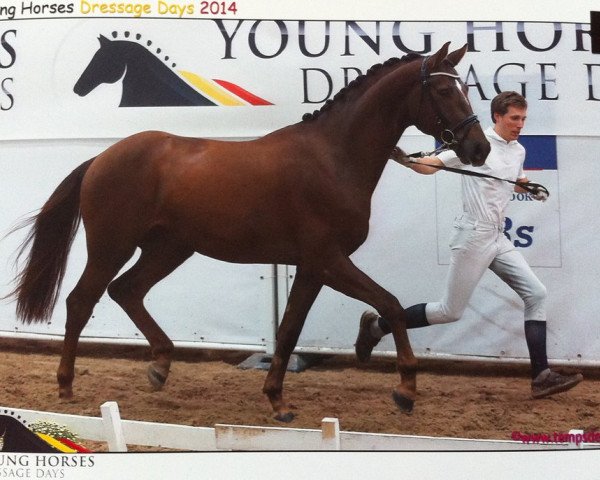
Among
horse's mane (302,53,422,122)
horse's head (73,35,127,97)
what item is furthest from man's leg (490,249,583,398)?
horse's head (73,35,127,97)

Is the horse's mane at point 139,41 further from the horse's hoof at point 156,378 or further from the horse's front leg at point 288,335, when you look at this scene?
the horse's hoof at point 156,378

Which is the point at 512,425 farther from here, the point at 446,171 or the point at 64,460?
the point at 64,460

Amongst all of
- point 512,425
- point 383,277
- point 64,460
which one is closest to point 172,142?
point 383,277

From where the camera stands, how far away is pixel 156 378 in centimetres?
342

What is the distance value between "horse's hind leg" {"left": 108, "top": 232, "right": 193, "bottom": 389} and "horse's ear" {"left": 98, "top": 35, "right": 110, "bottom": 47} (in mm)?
706

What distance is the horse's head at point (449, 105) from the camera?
10.3 feet

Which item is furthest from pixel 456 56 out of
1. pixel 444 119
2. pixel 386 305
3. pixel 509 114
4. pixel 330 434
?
pixel 330 434

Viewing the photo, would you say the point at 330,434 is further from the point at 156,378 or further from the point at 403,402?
the point at 156,378

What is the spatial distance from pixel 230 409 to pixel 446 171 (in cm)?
114

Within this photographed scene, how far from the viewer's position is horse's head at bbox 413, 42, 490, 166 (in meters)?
3.14

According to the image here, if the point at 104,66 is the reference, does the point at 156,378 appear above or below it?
below

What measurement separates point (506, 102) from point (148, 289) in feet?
4.65

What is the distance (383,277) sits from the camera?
3.55 meters

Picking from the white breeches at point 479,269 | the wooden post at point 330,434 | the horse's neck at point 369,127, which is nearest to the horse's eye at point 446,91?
the horse's neck at point 369,127
